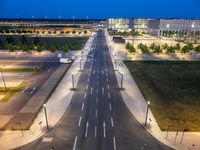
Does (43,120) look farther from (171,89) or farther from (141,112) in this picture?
(171,89)

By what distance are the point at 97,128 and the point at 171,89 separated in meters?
25.8

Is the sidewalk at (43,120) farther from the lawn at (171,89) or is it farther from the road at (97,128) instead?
the lawn at (171,89)

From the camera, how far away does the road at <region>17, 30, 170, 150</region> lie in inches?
1135

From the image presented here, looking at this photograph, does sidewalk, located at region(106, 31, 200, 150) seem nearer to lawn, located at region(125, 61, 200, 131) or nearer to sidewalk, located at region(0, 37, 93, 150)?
lawn, located at region(125, 61, 200, 131)

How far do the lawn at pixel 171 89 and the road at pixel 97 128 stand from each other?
5361 mm

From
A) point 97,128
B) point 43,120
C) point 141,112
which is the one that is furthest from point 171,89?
point 43,120

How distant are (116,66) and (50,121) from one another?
40.8m

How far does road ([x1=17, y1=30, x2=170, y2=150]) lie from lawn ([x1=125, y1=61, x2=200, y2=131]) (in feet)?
17.6

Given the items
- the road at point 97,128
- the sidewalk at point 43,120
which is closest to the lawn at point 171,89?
the road at point 97,128

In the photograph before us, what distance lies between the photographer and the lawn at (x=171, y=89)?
117ft

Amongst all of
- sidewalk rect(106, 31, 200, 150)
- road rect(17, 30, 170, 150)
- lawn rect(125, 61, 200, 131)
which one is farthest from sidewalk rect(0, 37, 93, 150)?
lawn rect(125, 61, 200, 131)

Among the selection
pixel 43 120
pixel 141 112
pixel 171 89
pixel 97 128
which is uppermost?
pixel 171 89

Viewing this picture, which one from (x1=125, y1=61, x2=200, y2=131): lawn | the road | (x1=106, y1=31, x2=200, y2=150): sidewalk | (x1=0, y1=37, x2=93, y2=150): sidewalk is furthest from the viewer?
(x1=125, y1=61, x2=200, y2=131): lawn

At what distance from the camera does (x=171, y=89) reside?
50.2 meters
